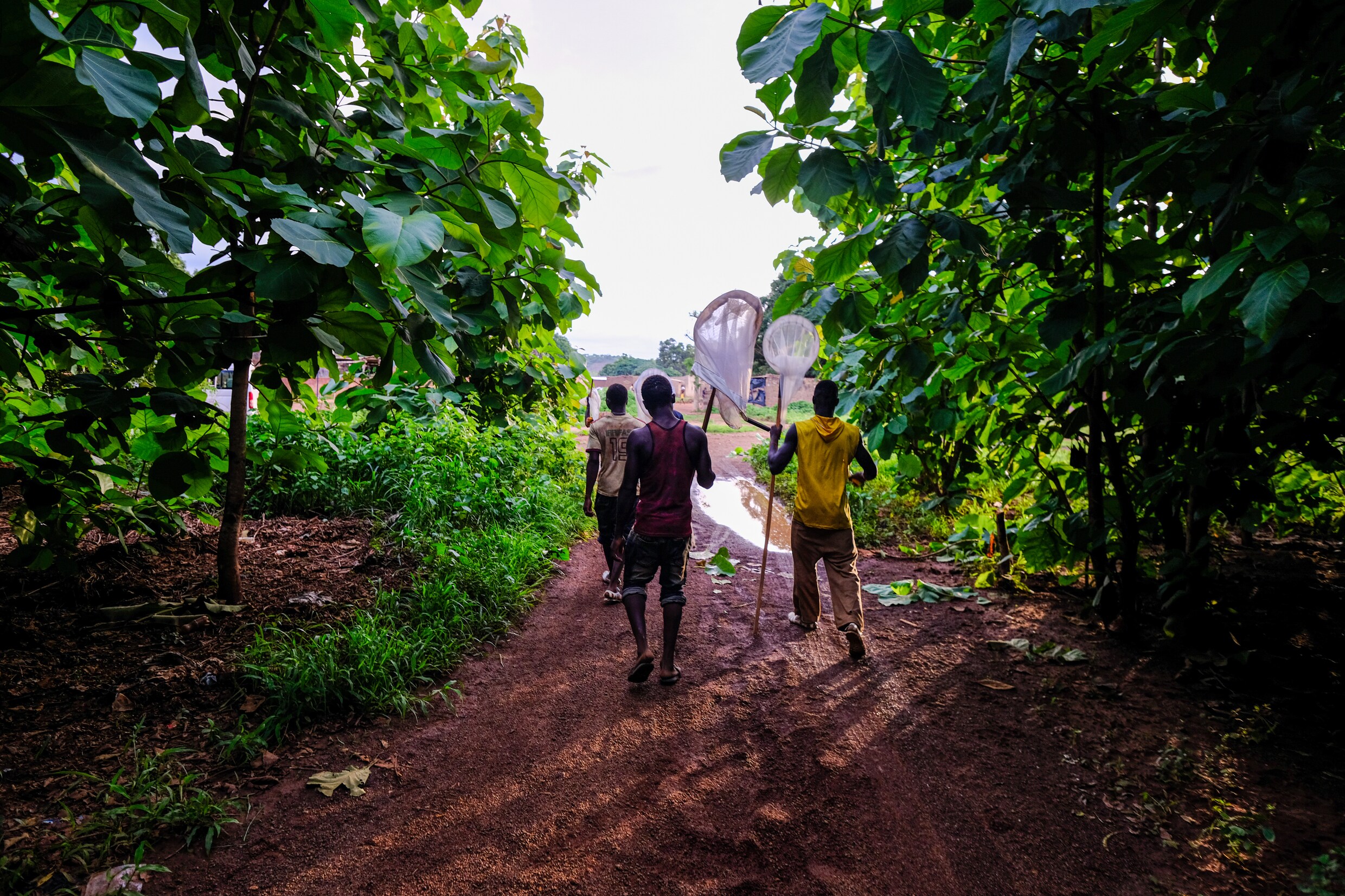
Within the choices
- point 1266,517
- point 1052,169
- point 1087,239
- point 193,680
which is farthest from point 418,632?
point 1266,517

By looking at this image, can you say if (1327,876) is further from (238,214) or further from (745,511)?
(745,511)

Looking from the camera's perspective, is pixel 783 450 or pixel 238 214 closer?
pixel 238 214

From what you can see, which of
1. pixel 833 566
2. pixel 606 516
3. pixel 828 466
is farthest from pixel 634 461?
pixel 606 516

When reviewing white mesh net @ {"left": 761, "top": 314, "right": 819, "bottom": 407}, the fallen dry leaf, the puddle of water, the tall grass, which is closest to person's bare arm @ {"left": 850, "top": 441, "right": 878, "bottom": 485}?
white mesh net @ {"left": 761, "top": 314, "right": 819, "bottom": 407}

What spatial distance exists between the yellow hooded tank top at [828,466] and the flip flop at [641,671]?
1453mm

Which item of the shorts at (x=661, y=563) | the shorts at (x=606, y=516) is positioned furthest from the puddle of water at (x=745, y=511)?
the shorts at (x=661, y=563)

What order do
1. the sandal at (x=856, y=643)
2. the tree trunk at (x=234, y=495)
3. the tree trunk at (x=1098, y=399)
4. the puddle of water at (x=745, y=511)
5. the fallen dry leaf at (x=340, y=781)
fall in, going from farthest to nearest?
the puddle of water at (x=745, y=511) → the sandal at (x=856, y=643) → the tree trunk at (x=234, y=495) → the tree trunk at (x=1098, y=399) → the fallen dry leaf at (x=340, y=781)

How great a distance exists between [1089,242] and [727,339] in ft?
6.81

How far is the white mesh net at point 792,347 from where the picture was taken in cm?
423

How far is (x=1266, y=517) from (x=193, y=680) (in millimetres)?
7492

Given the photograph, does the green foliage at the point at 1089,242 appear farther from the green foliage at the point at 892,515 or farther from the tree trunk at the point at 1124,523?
the green foliage at the point at 892,515

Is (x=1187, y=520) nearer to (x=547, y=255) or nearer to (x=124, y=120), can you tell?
(x=547, y=255)

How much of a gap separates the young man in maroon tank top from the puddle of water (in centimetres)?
347

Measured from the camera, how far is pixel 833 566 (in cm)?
421
